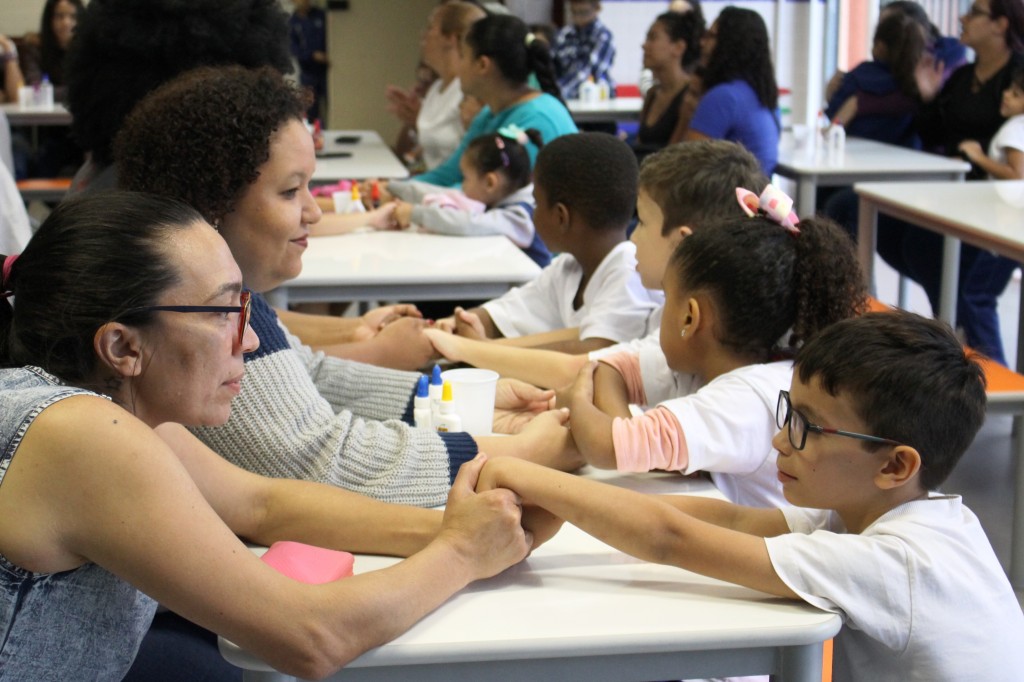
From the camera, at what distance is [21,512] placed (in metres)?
1.14

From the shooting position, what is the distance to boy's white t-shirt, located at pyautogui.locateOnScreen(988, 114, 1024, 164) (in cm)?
484

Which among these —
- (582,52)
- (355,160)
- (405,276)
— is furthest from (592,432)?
(582,52)

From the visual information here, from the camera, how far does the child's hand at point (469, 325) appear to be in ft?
9.63

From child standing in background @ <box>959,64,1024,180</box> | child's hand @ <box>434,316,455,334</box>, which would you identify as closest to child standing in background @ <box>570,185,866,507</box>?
child's hand @ <box>434,316,455,334</box>

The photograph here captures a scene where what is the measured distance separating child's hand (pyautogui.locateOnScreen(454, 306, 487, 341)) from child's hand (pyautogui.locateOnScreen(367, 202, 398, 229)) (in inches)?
45.0

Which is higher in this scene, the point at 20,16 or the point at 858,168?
the point at 20,16

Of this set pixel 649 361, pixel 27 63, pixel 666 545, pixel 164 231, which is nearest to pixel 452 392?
pixel 649 361

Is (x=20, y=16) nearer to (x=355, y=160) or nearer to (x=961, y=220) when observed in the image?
(x=355, y=160)

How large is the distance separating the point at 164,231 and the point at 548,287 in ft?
6.15

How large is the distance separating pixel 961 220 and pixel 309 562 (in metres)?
2.99

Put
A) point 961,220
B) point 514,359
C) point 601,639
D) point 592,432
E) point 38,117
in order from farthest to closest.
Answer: point 38,117
point 961,220
point 514,359
point 592,432
point 601,639

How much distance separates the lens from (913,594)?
1.32 meters

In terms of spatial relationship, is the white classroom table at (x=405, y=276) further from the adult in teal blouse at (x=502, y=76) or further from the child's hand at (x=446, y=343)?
the adult in teal blouse at (x=502, y=76)

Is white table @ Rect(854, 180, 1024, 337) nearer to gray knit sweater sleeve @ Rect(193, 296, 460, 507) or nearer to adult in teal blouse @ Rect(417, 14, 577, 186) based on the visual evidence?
adult in teal blouse @ Rect(417, 14, 577, 186)
